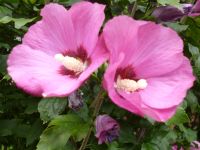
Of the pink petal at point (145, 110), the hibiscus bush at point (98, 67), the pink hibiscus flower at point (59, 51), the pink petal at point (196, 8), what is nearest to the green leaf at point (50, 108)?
the hibiscus bush at point (98, 67)

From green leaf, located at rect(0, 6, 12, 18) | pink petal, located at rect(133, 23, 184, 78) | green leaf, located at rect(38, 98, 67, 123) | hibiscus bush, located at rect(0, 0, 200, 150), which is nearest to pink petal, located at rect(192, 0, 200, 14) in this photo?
hibiscus bush, located at rect(0, 0, 200, 150)

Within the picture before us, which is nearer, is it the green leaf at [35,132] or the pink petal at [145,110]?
the pink petal at [145,110]

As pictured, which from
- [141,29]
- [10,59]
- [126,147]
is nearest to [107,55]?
[141,29]

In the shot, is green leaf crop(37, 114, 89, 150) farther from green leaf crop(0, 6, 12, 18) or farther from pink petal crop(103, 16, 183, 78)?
green leaf crop(0, 6, 12, 18)

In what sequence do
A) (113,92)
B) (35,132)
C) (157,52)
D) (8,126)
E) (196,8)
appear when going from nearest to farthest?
(113,92) → (157,52) → (196,8) → (35,132) → (8,126)

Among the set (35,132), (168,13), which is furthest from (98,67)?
(35,132)

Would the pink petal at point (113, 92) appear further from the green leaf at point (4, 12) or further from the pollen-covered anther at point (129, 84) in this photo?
the green leaf at point (4, 12)

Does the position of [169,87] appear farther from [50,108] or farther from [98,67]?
[50,108]
